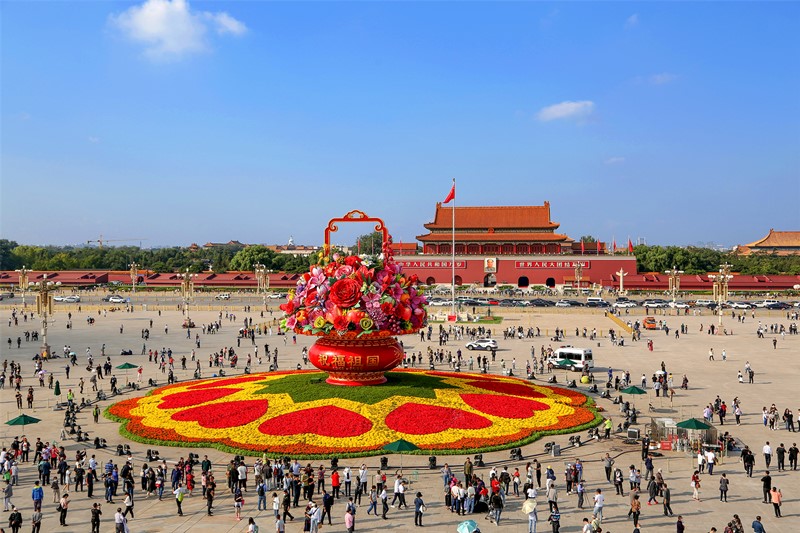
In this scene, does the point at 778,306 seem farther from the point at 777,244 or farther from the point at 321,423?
the point at 777,244

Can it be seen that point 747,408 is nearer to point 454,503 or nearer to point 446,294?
point 454,503

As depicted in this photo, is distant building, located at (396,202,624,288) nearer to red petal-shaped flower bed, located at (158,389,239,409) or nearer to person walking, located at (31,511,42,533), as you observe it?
red petal-shaped flower bed, located at (158,389,239,409)

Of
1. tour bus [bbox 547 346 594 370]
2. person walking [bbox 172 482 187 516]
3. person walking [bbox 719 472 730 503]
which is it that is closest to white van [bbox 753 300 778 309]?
tour bus [bbox 547 346 594 370]

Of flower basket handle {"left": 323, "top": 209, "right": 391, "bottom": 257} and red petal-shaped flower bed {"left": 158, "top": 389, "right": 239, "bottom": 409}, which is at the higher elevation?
flower basket handle {"left": 323, "top": 209, "right": 391, "bottom": 257}

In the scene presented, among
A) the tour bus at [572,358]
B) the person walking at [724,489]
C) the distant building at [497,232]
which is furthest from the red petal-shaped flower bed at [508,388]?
the distant building at [497,232]

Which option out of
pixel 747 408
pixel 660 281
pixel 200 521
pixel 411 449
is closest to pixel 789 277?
pixel 660 281

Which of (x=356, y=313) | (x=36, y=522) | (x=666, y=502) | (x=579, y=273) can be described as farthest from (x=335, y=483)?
(x=579, y=273)
